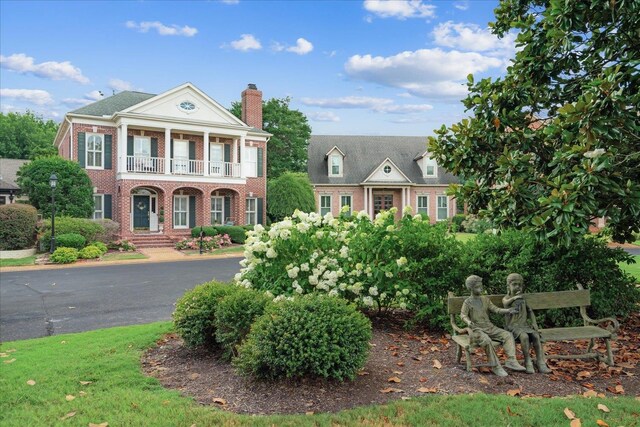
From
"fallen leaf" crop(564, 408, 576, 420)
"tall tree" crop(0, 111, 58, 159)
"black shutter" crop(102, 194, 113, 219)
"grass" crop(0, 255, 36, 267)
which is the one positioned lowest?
"grass" crop(0, 255, 36, 267)

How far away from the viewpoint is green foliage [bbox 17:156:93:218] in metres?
22.5

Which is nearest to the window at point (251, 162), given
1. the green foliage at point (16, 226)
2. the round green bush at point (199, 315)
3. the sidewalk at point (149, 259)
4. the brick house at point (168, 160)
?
the brick house at point (168, 160)

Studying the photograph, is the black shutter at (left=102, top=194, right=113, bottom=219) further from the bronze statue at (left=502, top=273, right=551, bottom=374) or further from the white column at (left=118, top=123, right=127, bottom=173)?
the bronze statue at (left=502, top=273, right=551, bottom=374)

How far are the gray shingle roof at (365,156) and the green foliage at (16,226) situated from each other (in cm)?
2086

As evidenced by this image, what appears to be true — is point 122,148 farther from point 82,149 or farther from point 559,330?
point 559,330

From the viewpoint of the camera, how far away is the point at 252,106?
3172cm

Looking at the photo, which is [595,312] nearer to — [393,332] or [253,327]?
[393,332]

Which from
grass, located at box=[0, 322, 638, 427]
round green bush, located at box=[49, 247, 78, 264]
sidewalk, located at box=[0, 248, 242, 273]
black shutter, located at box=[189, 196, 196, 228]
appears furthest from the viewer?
black shutter, located at box=[189, 196, 196, 228]

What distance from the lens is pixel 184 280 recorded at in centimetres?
1414

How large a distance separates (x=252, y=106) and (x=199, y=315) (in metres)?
27.5

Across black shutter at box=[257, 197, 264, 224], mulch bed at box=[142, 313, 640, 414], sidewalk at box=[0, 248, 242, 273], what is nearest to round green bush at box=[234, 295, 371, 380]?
mulch bed at box=[142, 313, 640, 414]

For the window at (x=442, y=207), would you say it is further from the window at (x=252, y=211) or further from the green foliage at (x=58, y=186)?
the green foliage at (x=58, y=186)

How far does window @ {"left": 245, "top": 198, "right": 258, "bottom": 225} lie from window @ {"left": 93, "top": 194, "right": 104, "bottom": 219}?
28.5 ft

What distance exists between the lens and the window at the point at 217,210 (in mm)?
29105
